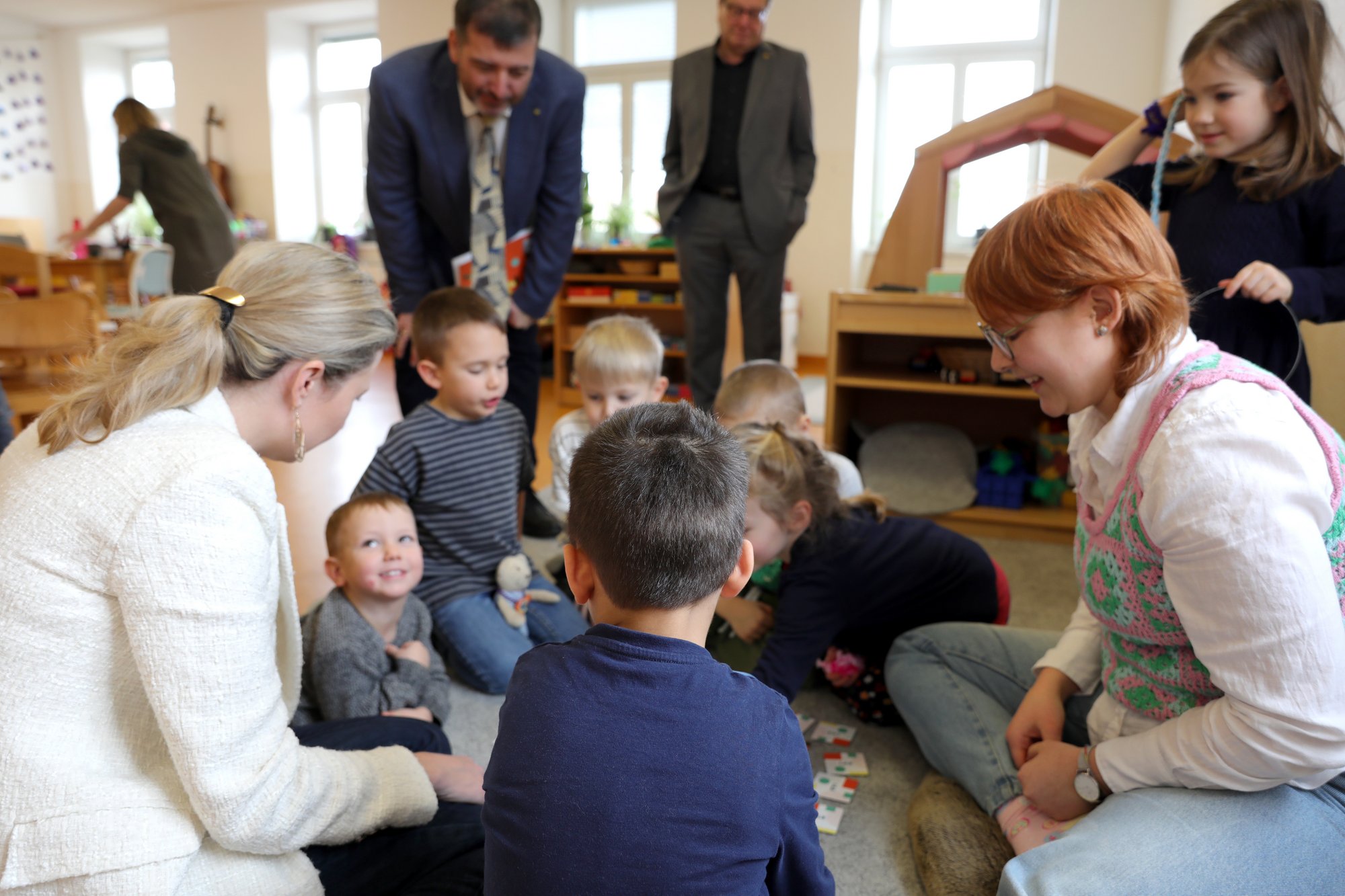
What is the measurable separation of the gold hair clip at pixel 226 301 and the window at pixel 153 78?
10.3 metres

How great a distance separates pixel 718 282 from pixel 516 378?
114 centimetres

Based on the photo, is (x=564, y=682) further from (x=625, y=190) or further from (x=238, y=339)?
(x=625, y=190)

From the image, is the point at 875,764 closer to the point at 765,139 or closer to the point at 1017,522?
the point at 1017,522

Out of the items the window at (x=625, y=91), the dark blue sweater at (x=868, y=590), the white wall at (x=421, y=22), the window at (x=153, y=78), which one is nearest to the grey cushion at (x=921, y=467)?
the dark blue sweater at (x=868, y=590)

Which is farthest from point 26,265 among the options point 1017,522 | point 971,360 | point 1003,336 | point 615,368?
point 1003,336

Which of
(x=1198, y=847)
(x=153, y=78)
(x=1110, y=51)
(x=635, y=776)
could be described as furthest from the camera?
(x=153, y=78)

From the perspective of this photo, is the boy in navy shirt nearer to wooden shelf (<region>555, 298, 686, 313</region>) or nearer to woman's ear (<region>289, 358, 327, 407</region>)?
woman's ear (<region>289, 358, 327, 407</region>)

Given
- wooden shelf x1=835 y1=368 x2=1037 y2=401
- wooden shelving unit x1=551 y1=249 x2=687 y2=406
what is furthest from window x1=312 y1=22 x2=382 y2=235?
wooden shelf x1=835 y1=368 x2=1037 y2=401

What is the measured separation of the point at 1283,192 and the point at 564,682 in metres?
1.71

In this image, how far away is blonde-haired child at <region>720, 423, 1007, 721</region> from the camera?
1524 mm

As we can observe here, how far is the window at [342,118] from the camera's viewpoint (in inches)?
357

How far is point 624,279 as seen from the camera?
17.4ft

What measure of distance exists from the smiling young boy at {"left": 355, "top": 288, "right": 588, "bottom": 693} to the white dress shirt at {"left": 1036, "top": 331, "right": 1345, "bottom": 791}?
1.30 metres

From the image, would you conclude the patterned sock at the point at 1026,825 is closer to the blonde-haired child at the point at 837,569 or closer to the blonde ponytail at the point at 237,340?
the blonde-haired child at the point at 837,569
